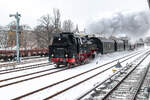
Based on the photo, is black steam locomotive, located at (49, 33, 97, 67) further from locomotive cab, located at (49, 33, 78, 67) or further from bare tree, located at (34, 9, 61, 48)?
bare tree, located at (34, 9, 61, 48)

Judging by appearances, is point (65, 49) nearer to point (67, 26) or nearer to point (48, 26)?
point (48, 26)

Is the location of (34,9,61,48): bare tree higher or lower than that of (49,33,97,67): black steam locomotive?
higher

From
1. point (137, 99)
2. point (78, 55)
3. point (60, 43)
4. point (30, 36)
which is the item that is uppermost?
point (30, 36)

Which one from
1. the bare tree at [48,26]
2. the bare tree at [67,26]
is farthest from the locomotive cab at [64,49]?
the bare tree at [67,26]

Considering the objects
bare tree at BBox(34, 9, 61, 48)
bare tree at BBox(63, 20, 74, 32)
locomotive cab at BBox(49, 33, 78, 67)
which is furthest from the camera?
bare tree at BBox(63, 20, 74, 32)

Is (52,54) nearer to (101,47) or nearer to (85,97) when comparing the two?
(85,97)

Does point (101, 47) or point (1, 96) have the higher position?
point (101, 47)

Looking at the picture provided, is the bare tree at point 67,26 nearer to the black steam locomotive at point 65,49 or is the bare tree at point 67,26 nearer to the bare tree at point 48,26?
the bare tree at point 48,26

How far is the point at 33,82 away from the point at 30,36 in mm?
66414

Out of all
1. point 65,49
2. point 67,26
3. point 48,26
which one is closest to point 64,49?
point 65,49

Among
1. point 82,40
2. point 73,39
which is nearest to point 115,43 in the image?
point 82,40

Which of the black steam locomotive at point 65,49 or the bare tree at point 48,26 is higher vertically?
the bare tree at point 48,26

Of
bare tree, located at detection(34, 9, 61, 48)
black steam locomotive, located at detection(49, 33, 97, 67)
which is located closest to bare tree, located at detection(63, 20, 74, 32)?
bare tree, located at detection(34, 9, 61, 48)

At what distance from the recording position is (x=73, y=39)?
16203 millimetres
